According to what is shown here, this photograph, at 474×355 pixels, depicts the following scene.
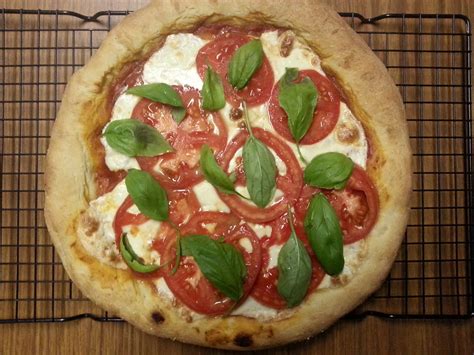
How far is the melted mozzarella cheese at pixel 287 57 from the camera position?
1.91 m

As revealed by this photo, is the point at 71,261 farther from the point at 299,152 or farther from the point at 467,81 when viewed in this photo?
the point at 467,81

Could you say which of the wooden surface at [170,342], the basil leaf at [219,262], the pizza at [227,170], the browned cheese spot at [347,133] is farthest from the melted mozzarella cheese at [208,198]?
the wooden surface at [170,342]

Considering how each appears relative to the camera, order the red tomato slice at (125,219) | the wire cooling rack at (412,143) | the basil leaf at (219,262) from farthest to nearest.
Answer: the wire cooling rack at (412,143) < the red tomato slice at (125,219) < the basil leaf at (219,262)

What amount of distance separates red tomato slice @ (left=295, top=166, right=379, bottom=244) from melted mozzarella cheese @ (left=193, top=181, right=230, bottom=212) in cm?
25

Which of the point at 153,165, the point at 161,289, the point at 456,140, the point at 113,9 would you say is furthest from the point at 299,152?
the point at 113,9

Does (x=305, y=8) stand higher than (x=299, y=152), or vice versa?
(x=305, y=8)

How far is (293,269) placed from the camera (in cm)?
180

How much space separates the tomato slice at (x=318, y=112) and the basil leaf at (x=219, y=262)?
42cm

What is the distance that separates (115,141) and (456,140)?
4.25 ft

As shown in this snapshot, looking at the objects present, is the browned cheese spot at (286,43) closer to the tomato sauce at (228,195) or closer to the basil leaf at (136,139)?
the tomato sauce at (228,195)

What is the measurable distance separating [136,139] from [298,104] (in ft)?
1.71

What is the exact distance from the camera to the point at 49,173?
1.88 metres

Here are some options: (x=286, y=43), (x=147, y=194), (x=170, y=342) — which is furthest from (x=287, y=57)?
(x=170, y=342)

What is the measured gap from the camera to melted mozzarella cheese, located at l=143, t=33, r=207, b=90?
1.90 m
